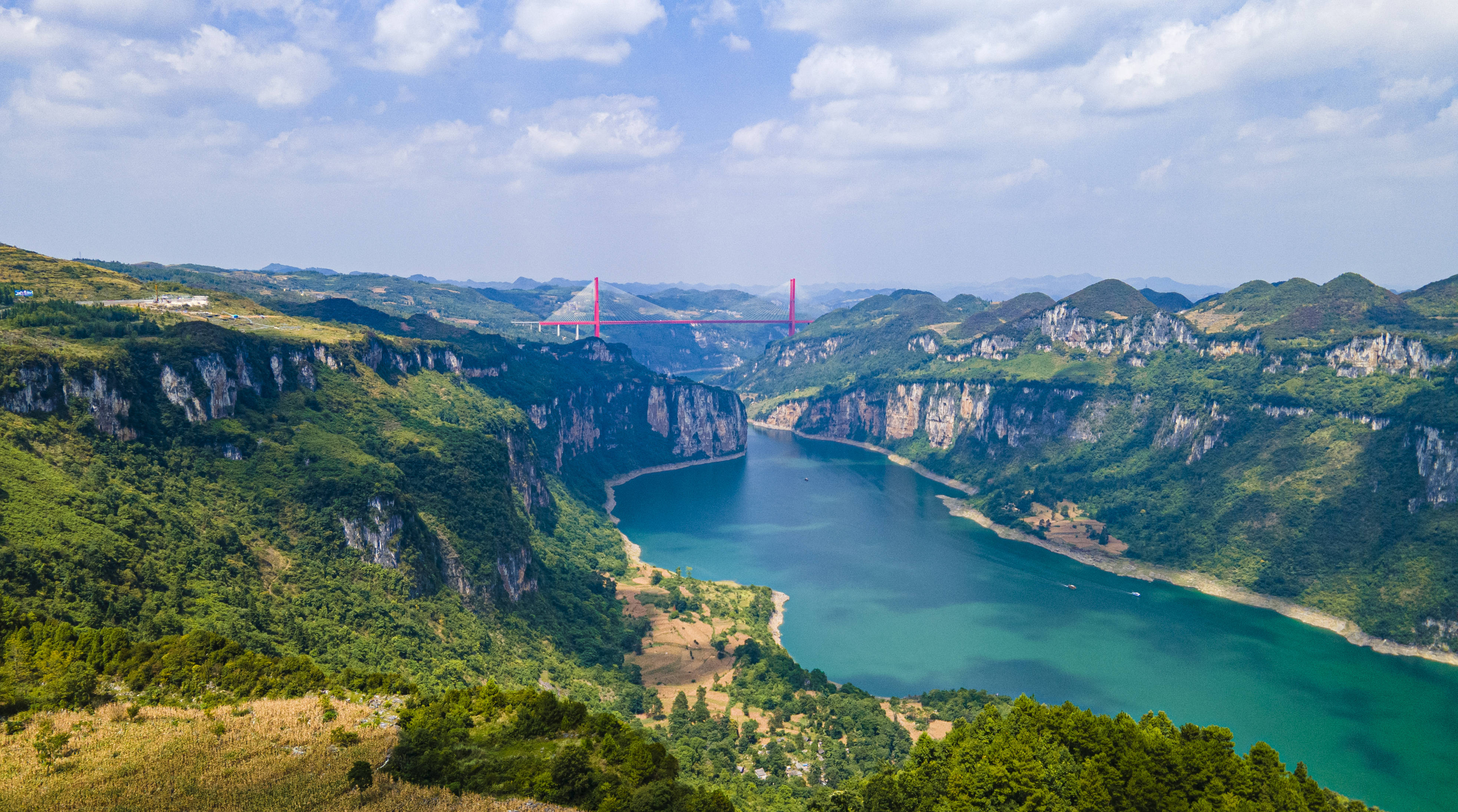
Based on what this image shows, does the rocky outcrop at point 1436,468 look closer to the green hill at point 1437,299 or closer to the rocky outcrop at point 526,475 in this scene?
the green hill at point 1437,299

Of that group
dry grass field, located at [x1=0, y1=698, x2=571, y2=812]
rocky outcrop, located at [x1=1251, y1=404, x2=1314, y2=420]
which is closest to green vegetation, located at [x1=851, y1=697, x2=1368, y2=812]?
dry grass field, located at [x1=0, y1=698, x2=571, y2=812]

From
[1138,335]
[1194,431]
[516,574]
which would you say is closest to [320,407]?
[516,574]

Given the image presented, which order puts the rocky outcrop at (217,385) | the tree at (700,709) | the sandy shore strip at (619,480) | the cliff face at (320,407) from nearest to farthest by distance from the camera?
the cliff face at (320,407) → the tree at (700,709) → the rocky outcrop at (217,385) → the sandy shore strip at (619,480)

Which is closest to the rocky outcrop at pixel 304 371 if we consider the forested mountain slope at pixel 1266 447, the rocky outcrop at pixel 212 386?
the rocky outcrop at pixel 212 386

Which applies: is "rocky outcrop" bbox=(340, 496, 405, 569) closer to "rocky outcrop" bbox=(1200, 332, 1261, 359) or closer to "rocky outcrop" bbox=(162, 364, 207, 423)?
"rocky outcrop" bbox=(162, 364, 207, 423)

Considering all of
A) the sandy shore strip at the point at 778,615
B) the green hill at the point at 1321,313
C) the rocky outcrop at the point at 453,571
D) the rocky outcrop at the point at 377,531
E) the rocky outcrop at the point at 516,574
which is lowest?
the sandy shore strip at the point at 778,615

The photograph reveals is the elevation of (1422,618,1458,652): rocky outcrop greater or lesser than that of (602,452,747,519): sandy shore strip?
greater
